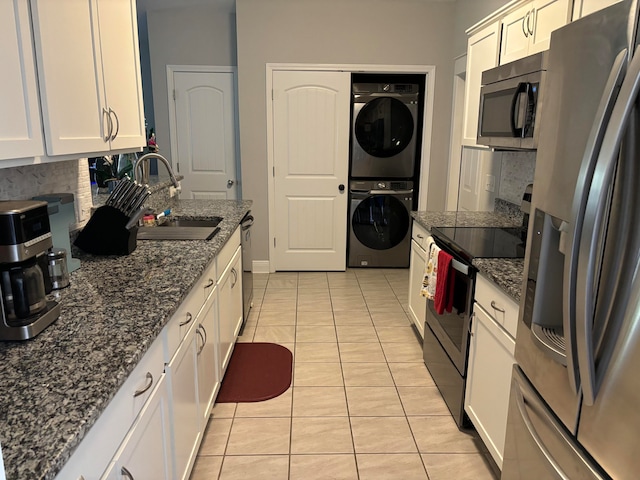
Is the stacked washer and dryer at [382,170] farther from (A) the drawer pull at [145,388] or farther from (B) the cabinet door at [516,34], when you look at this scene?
(A) the drawer pull at [145,388]

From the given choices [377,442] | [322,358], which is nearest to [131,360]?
[377,442]

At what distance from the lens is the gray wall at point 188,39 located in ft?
15.2

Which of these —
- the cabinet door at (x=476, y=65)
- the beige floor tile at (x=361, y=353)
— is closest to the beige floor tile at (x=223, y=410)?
the beige floor tile at (x=361, y=353)

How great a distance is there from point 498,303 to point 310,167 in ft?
10.3

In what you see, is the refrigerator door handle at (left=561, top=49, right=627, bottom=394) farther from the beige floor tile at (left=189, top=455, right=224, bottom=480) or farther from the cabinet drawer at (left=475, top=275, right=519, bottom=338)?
the beige floor tile at (left=189, top=455, right=224, bottom=480)

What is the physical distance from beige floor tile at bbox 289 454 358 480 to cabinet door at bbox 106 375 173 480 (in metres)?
0.64

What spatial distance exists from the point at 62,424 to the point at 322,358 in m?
2.22

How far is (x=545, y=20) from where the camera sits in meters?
2.08

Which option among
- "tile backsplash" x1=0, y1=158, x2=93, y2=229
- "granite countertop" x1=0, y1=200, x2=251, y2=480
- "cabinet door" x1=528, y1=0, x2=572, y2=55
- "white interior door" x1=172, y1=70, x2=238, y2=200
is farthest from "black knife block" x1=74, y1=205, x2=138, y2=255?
"white interior door" x1=172, y1=70, x2=238, y2=200

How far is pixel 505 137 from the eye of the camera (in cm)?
230

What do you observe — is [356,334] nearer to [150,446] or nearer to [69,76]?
[150,446]

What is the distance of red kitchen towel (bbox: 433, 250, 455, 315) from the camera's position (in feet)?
7.60

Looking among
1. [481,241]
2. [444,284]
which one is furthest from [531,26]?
[444,284]

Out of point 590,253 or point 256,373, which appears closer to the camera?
point 590,253
